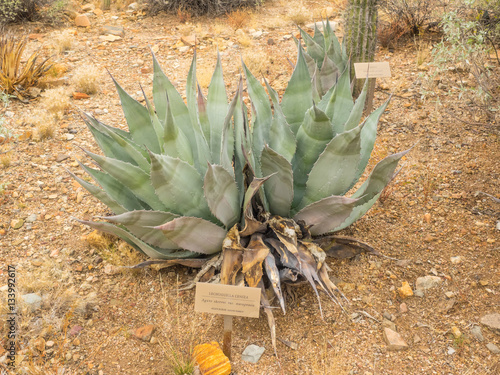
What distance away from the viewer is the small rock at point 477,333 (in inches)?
88.8

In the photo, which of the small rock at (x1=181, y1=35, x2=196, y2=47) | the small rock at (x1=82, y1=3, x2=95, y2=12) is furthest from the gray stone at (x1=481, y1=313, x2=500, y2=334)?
the small rock at (x1=82, y1=3, x2=95, y2=12)

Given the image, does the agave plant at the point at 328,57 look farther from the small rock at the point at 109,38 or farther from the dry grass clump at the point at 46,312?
the small rock at the point at 109,38

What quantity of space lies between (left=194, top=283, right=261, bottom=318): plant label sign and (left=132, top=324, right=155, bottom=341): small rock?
1.70 feet

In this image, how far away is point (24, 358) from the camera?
2.20 m

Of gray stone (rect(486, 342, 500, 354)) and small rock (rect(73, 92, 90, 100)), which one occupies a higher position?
small rock (rect(73, 92, 90, 100))

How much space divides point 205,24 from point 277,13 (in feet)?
4.41

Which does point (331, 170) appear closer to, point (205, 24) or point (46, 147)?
point (46, 147)

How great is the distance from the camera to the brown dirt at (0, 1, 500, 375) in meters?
2.20

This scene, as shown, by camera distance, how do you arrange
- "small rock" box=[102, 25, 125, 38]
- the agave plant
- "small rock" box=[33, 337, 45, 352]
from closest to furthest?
"small rock" box=[33, 337, 45, 352] → the agave plant → "small rock" box=[102, 25, 125, 38]

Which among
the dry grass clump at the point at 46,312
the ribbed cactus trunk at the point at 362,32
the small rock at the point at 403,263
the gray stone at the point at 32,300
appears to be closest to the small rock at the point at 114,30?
the ribbed cactus trunk at the point at 362,32

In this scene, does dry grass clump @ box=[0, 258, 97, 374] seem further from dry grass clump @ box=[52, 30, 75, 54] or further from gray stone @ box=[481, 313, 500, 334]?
dry grass clump @ box=[52, 30, 75, 54]

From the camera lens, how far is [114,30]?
693 centimetres

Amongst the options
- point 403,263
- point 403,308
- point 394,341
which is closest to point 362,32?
point 403,263

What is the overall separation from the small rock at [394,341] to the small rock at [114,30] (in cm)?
620
